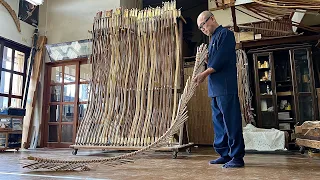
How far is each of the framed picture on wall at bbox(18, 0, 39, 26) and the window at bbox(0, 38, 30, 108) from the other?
0.60 m

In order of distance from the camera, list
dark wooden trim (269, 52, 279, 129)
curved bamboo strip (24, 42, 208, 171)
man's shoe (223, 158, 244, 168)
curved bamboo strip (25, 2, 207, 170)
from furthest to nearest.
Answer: dark wooden trim (269, 52, 279, 129)
curved bamboo strip (25, 2, 207, 170)
man's shoe (223, 158, 244, 168)
curved bamboo strip (24, 42, 208, 171)

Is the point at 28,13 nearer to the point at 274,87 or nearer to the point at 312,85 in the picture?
the point at 274,87

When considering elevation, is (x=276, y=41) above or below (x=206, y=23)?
above

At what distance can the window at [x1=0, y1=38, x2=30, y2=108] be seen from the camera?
16.3ft

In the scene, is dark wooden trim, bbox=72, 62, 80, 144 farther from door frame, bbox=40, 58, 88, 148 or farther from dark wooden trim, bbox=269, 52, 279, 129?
dark wooden trim, bbox=269, 52, 279, 129

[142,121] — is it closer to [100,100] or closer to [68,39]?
[100,100]

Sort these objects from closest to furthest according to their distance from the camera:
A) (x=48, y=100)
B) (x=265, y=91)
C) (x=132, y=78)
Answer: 1. (x=132, y=78)
2. (x=265, y=91)
3. (x=48, y=100)

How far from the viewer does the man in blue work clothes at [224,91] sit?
6.52ft

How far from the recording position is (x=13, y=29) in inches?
202

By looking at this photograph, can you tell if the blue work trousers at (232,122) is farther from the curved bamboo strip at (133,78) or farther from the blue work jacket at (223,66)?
the curved bamboo strip at (133,78)

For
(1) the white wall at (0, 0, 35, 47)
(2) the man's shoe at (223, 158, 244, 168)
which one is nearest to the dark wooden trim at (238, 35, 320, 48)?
(2) the man's shoe at (223, 158, 244, 168)

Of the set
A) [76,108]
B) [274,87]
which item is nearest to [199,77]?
[274,87]

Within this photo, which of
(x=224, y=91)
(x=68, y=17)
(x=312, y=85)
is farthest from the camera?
(x=68, y=17)

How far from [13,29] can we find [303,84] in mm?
5666
